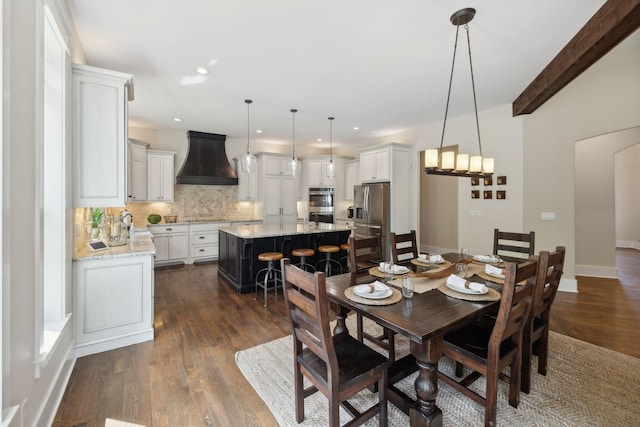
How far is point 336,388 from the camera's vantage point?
1.38 meters

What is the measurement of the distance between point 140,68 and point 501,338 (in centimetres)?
416

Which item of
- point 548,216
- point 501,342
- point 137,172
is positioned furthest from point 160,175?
point 548,216

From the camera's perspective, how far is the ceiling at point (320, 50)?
86.8 inches

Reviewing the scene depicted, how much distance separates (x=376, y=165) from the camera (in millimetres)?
5801

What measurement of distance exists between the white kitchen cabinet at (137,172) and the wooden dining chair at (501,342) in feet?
18.6

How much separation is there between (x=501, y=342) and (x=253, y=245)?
3259mm

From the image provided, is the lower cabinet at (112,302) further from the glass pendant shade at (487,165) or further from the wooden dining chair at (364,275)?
the glass pendant shade at (487,165)

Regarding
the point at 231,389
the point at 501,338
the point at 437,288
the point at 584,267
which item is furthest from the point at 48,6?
the point at 584,267

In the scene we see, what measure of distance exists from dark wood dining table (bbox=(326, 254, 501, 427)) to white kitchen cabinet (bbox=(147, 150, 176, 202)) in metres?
5.26

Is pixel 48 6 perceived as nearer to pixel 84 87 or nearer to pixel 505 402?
pixel 84 87

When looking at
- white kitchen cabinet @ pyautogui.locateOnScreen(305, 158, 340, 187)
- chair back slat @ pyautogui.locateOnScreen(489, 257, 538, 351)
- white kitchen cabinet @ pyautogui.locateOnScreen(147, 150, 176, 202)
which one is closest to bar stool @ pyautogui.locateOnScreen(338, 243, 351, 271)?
white kitchen cabinet @ pyautogui.locateOnScreen(305, 158, 340, 187)

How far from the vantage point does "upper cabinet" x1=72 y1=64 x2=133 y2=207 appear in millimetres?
2363

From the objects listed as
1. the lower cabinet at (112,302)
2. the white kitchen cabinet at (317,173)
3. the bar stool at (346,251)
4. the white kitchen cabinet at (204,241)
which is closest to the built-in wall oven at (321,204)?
the white kitchen cabinet at (317,173)

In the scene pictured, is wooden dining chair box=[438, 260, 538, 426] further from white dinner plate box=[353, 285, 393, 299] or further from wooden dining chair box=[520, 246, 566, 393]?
white dinner plate box=[353, 285, 393, 299]
